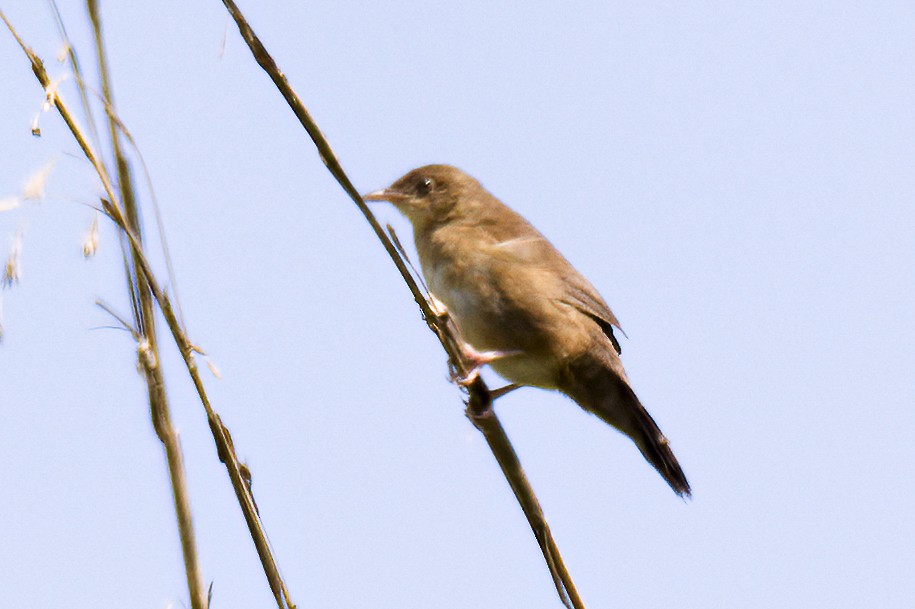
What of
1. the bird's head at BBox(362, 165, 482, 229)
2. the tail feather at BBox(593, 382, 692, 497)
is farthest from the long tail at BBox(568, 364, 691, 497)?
the bird's head at BBox(362, 165, 482, 229)

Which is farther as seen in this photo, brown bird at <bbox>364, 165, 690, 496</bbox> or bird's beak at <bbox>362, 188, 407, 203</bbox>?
bird's beak at <bbox>362, 188, 407, 203</bbox>

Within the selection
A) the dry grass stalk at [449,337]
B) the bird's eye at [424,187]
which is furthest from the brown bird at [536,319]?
the dry grass stalk at [449,337]

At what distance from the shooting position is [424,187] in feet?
15.4

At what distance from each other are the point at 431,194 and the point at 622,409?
1250 mm

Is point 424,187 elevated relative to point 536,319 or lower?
elevated

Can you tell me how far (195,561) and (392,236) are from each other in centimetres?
49

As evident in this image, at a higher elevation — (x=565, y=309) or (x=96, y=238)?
(x=565, y=309)

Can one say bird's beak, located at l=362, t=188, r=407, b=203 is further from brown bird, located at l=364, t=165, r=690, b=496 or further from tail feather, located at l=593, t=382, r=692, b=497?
tail feather, located at l=593, t=382, r=692, b=497

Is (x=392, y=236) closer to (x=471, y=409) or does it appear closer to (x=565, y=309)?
(x=471, y=409)

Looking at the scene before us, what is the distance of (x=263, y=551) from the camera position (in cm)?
120

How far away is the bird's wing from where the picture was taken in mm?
4102

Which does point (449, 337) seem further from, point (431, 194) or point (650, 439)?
point (431, 194)

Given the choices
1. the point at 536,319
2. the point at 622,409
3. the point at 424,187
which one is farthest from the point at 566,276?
the point at 424,187

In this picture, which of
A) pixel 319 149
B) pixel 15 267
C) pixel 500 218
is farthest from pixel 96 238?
pixel 500 218
